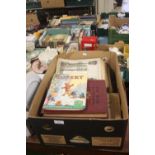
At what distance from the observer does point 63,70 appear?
1.24 meters

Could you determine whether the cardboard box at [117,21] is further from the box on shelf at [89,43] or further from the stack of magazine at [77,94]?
the stack of magazine at [77,94]

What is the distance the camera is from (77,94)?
0.99 m

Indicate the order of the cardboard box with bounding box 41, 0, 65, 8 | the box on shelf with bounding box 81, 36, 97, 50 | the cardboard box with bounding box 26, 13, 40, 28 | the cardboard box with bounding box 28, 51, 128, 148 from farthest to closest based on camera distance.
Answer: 1. the cardboard box with bounding box 41, 0, 65, 8
2. the cardboard box with bounding box 26, 13, 40, 28
3. the box on shelf with bounding box 81, 36, 97, 50
4. the cardboard box with bounding box 28, 51, 128, 148

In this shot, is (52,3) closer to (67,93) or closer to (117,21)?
(117,21)

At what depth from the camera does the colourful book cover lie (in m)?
0.94

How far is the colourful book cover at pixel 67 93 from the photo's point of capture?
944 millimetres

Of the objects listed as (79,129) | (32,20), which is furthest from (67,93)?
(32,20)

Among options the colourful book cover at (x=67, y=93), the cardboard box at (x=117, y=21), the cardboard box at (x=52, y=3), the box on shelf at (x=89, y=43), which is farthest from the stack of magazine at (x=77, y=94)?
the cardboard box at (x=52, y=3)

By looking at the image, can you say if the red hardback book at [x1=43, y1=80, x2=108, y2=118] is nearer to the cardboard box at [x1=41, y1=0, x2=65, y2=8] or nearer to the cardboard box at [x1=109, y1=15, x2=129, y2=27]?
the cardboard box at [x1=109, y1=15, x2=129, y2=27]

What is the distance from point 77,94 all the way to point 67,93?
45 mm

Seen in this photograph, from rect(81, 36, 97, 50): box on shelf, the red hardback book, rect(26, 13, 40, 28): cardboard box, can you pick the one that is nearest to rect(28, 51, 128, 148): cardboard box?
the red hardback book

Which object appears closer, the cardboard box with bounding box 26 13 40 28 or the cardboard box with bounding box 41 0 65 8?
the cardboard box with bounding box 26 13 40 28
